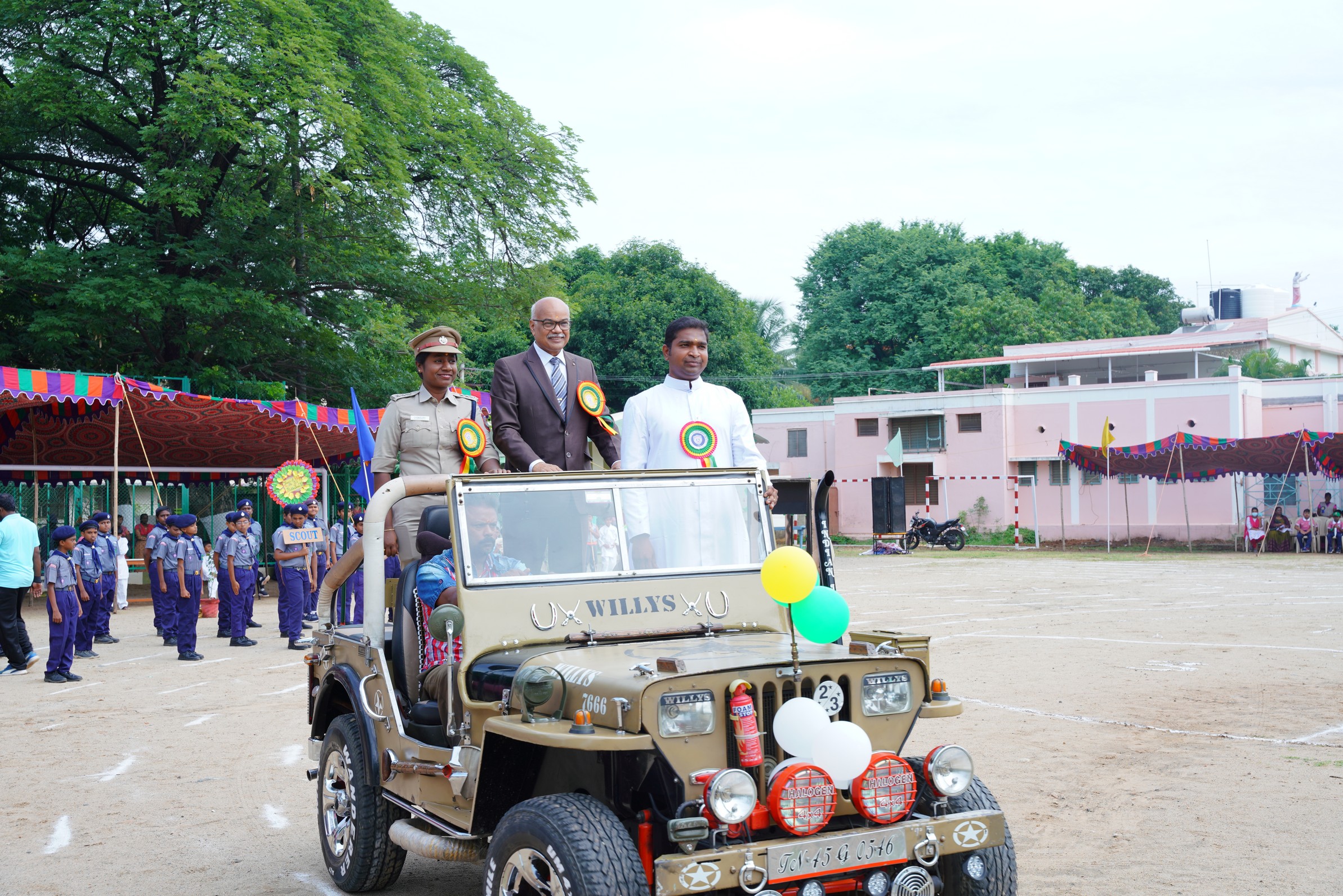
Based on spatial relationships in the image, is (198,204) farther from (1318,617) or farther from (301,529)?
(1318,617)

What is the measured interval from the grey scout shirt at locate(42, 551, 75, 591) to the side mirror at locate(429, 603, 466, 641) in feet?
32.7

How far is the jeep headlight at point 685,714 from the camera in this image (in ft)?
11.8

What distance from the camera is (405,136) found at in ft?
82.4

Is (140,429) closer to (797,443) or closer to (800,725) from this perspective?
(800,725)

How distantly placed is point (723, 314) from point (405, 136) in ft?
78.6

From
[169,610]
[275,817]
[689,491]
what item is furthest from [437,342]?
[169,610]

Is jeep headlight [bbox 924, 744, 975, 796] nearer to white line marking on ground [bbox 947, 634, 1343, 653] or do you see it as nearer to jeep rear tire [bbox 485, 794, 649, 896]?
jeep rear tire [bbox 485, 794, 649, 896]

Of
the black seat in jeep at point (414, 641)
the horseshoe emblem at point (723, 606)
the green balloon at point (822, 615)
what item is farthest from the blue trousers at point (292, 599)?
the green balloon at point (822, 615)

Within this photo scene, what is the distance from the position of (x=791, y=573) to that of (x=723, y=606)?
3.26ft

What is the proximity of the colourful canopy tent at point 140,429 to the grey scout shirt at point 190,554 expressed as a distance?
2.49m

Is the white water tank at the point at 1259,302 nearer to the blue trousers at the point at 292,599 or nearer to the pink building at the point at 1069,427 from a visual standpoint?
the pink building at the point at 1069,427

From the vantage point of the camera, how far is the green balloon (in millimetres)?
3963

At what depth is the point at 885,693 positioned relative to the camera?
13.2ft

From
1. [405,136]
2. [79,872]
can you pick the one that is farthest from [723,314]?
[79,872]
